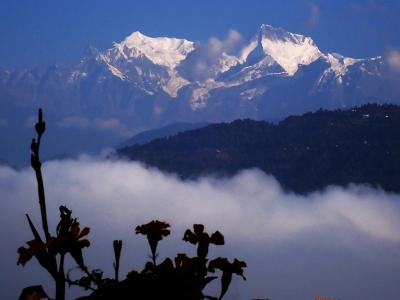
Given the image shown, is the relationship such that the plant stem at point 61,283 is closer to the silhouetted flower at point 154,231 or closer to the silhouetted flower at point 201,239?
the silhouetted flower at point 154,231

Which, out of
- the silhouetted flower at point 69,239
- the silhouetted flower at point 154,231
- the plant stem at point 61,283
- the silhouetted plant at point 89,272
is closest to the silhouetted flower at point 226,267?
the silhouetted plant at point 89,272

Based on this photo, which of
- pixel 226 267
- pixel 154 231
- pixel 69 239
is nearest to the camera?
pixel 69 239

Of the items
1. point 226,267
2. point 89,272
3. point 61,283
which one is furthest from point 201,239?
point 61,283

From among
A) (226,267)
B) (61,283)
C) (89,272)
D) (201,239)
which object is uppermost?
(201,239)

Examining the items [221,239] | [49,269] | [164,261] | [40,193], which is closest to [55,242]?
[49,269]

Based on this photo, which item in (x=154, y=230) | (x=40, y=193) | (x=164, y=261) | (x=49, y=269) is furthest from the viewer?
(x=154, y=230)

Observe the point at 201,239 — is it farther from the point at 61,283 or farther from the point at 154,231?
the point at 61,283

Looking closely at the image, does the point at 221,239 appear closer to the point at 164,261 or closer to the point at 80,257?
the point at 164,261

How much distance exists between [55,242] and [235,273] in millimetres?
1491

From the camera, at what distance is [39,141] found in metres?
4.72

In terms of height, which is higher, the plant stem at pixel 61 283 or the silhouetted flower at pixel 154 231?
the silhouetted flower at pixel 154 231

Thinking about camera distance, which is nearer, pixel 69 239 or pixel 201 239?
pixel 69 239

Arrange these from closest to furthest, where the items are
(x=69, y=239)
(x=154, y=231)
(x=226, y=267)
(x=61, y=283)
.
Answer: (x=61, y=283)
(x=69, y=239)
(x=226, y=267)
(x=154, y=231)

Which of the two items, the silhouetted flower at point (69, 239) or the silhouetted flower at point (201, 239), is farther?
the silhouetted flower at point (201, 239)
